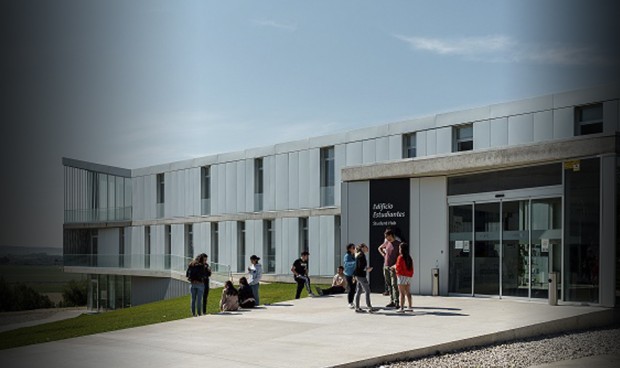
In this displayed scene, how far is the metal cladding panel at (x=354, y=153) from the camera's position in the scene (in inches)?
1272

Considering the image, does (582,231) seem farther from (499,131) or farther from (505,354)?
(499,131)

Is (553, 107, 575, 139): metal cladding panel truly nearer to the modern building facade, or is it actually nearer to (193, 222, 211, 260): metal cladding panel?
the modern building facade

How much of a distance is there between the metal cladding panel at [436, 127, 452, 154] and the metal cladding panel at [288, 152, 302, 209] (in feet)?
26.2

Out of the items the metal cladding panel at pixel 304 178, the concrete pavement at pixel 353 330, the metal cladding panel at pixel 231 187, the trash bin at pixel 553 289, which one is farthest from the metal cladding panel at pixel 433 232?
the metal cladding panel at pixel 231 187

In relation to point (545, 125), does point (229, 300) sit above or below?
below

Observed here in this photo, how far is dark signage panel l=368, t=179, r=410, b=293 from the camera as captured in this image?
19906mm

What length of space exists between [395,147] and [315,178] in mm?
4741

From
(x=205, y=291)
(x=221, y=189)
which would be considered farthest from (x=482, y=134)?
A: (x=221, y=189)

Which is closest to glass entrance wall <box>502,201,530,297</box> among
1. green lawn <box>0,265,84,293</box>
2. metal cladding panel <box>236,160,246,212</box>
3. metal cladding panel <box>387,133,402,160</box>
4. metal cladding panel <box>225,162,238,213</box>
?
metal cladding panel <box>387,133,402,160</box>

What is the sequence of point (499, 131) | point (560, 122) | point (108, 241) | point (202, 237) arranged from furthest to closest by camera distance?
point (108, 241), point (202, 237), point (499, 131), point (560, 122)

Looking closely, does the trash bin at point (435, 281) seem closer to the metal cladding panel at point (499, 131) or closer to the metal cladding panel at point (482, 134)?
the metal cladding panel at point (499, 131)

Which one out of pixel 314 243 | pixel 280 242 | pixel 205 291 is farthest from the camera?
pixel 280 242

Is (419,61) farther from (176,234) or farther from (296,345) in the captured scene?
(176,234)

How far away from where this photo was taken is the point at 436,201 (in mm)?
19234
